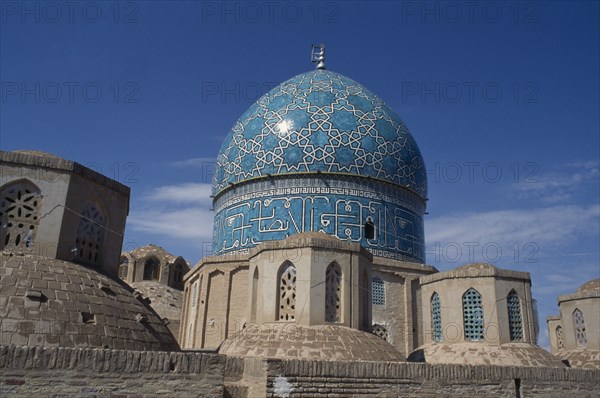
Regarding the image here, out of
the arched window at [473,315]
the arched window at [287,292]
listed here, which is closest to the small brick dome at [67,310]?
the arched window at [287,292]

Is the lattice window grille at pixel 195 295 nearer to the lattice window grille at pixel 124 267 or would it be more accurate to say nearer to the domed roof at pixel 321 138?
the domed roof at pixel 321 138

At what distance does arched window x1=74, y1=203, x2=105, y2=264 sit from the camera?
776cm

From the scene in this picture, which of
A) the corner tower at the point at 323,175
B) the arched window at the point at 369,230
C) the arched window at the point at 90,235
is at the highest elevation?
the corner tower at the point at 323,175

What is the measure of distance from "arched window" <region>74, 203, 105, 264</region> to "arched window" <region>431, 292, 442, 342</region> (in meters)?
8.86

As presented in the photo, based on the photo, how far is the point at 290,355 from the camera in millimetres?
8656

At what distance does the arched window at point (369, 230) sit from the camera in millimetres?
16516

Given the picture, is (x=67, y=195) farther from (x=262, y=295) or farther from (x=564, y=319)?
(x=564, y=319)

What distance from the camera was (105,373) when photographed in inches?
221

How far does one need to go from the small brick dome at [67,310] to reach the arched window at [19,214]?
0.26 m

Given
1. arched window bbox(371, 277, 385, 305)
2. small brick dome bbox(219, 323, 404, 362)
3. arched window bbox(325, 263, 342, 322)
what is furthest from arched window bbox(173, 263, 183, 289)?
arched window bbox(325, 263, 342, 322)

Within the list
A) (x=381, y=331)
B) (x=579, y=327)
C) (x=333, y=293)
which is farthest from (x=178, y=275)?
(x=579, y=327)

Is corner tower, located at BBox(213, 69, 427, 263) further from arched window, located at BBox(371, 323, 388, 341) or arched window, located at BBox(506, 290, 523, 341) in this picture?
arched window, located at BBox(506, 290, 523, 341)

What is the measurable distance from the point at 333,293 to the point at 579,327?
1029 cm

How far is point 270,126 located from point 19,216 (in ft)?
38.2
